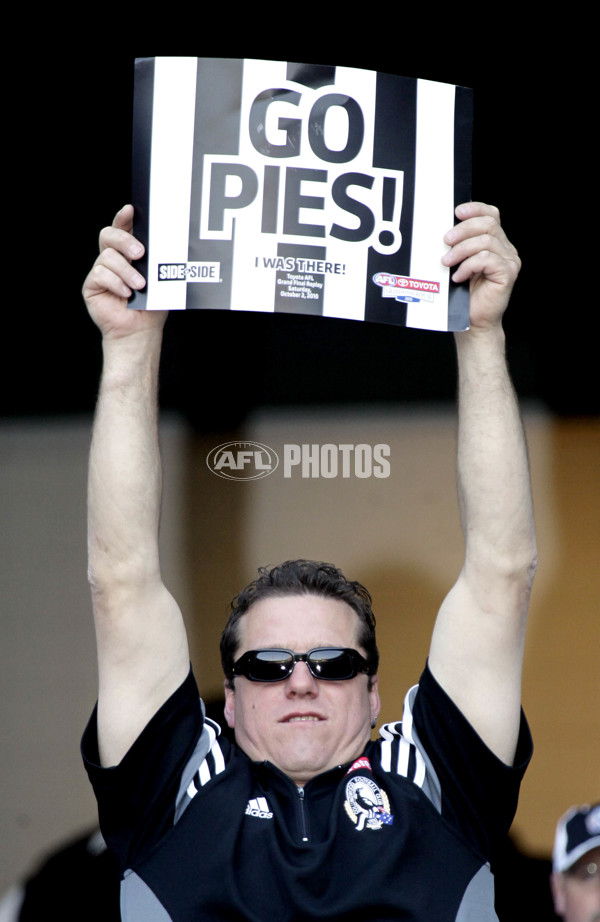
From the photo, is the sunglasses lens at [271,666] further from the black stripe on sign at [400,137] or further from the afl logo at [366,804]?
the black stripe on sign at [400,137]

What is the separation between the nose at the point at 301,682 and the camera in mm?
1983

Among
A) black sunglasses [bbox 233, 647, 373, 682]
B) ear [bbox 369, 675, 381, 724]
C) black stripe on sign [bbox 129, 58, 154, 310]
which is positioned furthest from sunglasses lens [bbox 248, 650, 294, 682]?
black stripe on sign [bbox 129, 58, 154, 310]

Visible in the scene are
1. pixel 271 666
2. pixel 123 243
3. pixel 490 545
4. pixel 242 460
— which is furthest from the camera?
pixel 242 460

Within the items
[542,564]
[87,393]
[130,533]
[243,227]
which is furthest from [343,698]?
[87,393]

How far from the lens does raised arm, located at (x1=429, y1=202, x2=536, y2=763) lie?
1892mm

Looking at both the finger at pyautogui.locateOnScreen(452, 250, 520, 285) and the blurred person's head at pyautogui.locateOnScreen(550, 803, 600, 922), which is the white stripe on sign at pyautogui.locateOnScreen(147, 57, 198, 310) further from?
the blurred person's head at pyautogui.locateOnScreen(550, 803, 600, 922)

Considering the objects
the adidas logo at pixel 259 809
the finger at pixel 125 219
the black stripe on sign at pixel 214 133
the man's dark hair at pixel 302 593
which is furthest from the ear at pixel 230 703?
the finger at pixel 125 219

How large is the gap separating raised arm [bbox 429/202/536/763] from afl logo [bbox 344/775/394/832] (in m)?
0.21

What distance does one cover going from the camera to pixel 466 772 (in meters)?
1.91

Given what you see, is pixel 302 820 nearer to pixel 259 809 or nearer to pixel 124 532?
pixel 259 809

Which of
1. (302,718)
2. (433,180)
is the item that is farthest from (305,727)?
(433,180)

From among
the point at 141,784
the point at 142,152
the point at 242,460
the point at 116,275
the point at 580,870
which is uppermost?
the point at 142,152

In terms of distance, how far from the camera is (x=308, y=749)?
1.96 m

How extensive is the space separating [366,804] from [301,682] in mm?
244
